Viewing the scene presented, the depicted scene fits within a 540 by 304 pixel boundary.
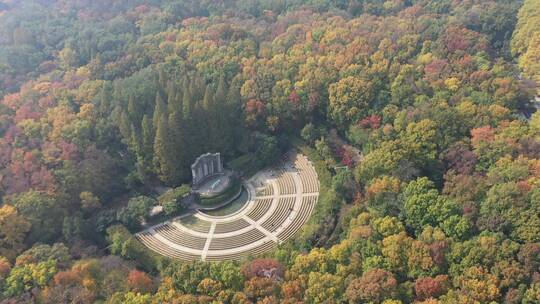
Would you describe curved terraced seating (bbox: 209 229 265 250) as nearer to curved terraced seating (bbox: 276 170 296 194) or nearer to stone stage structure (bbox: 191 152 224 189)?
curved terraced seating (bbox: 276 170 296 194)

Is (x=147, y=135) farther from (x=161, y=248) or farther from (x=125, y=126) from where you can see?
(x=161, y=248)

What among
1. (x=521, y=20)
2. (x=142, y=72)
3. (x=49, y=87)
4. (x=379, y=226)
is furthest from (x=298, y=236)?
(x=521, y=20)

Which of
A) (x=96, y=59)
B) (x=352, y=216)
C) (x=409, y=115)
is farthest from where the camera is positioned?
(x=96, y=59)

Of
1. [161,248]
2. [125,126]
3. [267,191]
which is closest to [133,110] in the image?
[125,126]

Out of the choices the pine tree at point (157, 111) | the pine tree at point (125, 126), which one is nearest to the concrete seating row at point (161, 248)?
the pine tree at point (125, 126)

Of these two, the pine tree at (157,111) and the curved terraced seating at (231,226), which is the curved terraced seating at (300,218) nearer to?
the curved terraced seating at (231,226)

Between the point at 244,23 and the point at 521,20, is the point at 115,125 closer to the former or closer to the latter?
the point at 244,23

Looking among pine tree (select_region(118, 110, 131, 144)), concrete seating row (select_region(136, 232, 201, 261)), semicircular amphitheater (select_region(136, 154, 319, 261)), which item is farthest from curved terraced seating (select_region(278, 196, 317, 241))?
pine tree (select_region(118, 110, 131, 144))
